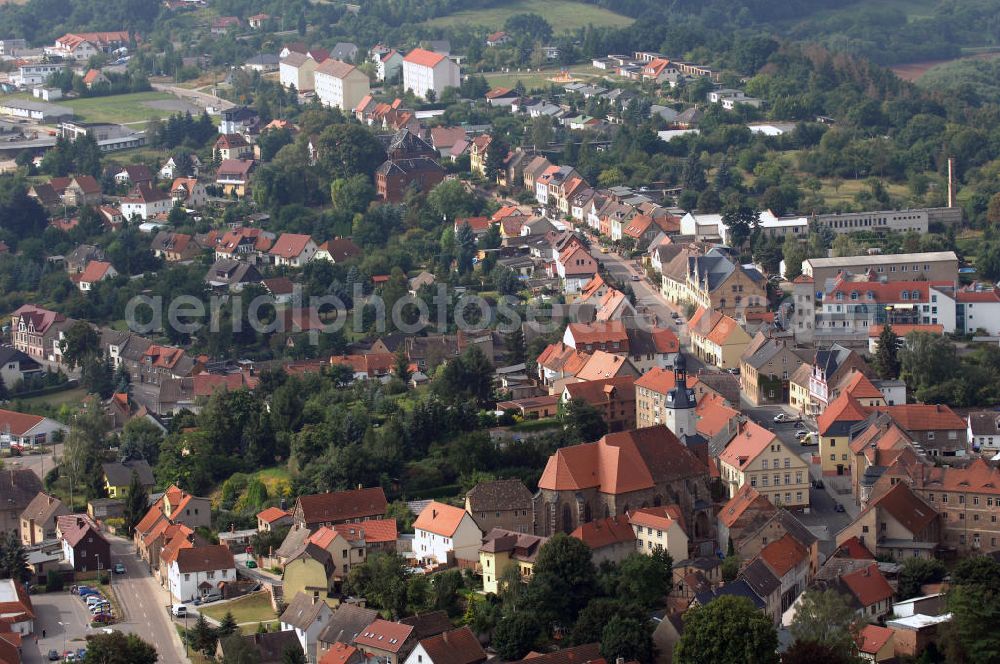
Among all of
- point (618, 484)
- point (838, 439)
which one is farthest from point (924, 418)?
point (618, 484)

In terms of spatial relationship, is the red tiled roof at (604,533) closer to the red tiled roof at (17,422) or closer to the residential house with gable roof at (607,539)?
the residential house with gable roof at (607,539)

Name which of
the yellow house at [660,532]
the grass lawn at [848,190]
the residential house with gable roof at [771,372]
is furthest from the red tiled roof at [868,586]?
the grass lawn at [848,190]

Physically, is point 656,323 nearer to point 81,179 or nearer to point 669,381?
point 669,381

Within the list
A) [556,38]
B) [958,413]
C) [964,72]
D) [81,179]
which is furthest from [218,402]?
[964,72]

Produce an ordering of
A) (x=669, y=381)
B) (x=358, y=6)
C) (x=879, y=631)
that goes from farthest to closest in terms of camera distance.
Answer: (x=358, y=6), (x=669, y=381), (x=879, y=631)

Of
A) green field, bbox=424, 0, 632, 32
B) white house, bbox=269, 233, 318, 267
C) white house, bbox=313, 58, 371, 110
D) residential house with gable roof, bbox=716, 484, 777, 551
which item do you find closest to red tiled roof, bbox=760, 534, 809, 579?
residential house with gable roof, bbox=716, 484, 777, 551

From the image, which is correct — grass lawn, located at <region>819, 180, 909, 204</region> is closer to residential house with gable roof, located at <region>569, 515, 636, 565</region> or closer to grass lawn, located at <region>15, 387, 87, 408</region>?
grass lawn, located at <region>15, 387, 87, 408</region>

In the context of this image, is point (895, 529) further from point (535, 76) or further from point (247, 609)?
point (535, 76)

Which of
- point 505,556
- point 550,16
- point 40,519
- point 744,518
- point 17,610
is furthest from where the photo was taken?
point 550,16

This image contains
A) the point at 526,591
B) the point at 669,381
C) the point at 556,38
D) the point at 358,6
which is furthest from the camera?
the point at 358,6
